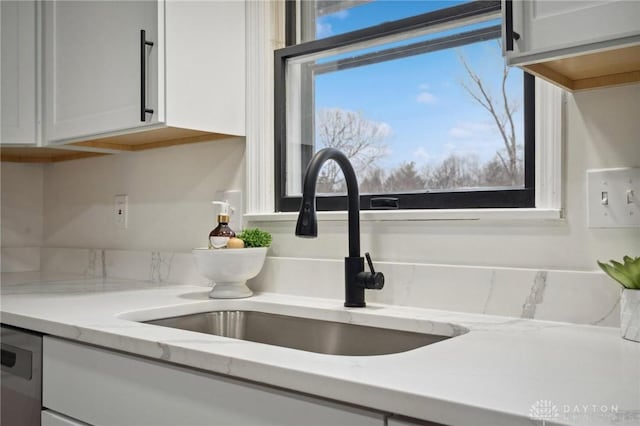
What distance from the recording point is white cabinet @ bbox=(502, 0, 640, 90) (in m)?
0.89

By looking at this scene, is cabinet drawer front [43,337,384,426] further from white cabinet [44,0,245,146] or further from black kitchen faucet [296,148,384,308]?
white cabinet [44,0,245,146]

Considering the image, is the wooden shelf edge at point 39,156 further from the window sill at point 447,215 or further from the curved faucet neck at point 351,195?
the curved faucet neck at point 351,195

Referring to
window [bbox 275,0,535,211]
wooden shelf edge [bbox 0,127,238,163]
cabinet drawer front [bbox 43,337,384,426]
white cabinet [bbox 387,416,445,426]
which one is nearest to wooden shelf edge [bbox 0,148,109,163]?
wooden shelf edge [bbox 0,127,238,163]

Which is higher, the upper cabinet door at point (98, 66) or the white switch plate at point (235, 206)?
the upper cabinet door at point (98, 66)

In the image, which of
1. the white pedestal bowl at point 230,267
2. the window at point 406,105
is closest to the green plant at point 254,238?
the white pedestal bowl at point 230,267

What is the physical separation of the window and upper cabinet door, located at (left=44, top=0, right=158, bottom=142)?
1.32ft

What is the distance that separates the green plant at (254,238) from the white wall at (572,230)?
15.6 inches

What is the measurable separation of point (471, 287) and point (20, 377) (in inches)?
41.8

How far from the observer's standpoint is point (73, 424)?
4.13 feet

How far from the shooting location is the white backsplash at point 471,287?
1.17 meters

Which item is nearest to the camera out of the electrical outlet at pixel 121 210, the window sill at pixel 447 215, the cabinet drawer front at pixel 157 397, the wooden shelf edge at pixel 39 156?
the cabinet drawer front at pixel 157 397

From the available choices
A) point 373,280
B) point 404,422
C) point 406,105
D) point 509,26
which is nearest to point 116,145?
point 406,105

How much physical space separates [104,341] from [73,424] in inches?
9.3

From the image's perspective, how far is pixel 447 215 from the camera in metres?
1.38
